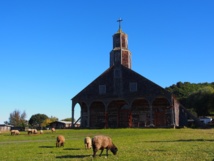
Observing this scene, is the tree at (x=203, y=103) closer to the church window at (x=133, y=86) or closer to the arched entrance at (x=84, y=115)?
the church window at (x=133, y=86)

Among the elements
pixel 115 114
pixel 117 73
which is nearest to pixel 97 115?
pixel 115 114

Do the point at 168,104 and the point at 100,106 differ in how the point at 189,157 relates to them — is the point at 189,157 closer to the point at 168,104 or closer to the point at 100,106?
the point at 168,104

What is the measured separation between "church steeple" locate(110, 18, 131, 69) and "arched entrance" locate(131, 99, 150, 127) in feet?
32.9

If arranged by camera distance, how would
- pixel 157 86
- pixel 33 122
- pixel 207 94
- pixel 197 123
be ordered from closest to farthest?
pixel 157 86
pixel 197 123
pixel 207 94
pixel 33 122

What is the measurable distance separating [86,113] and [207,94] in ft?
164

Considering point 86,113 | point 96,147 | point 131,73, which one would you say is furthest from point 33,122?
point 96,147

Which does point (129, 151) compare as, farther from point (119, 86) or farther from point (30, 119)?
point (30, 119)

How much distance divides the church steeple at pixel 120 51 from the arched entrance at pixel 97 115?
1016 cm

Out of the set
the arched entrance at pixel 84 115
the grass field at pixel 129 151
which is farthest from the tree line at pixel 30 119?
the grass field at pixel 129 151

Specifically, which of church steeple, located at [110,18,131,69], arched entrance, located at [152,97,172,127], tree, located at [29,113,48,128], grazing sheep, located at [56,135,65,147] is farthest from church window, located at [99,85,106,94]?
tree, located at [29,113,48,128]

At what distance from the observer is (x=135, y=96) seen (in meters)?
57.1

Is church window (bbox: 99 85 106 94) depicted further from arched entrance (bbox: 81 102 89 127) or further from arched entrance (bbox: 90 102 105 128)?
arched entrance (bbox: 81 102 89 127)

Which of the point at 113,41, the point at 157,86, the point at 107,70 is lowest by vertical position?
the point at 157,86

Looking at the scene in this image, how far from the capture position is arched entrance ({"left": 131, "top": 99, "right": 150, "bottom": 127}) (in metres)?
59.8
